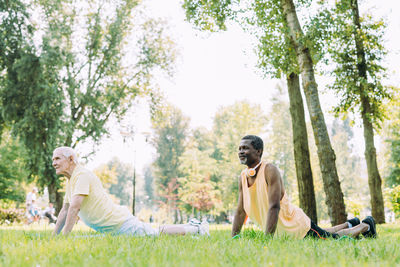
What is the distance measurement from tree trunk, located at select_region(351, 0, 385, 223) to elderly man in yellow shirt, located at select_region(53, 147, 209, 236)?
12143 millimetres

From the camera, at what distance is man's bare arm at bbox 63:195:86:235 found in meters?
5.11

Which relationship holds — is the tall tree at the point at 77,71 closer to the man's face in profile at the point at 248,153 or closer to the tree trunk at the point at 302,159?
the tree trunk at the point at 302,159

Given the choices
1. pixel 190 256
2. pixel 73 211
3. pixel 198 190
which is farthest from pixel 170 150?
pixel 190 256

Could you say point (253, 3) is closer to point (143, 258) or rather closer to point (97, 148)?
point (143, 258)

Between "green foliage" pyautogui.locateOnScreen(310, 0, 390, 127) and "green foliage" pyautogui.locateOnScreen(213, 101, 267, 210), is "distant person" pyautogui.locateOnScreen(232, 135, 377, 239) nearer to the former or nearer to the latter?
"green foliage" pyautogui.locateOnScreen(310, 0, 390, 127)

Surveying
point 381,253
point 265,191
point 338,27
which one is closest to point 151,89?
point 338,27

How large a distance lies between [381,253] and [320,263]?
0.98 metres

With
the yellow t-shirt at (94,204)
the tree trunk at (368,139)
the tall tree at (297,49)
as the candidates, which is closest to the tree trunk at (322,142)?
the tall tree at (297,49)

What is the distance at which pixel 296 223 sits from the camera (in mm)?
5008

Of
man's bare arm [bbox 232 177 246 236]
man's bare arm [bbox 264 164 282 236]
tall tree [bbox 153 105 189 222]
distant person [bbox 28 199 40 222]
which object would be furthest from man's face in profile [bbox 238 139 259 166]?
Answer: tall tree [bbox 153 105 189 222]

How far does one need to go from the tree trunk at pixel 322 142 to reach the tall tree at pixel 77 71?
52.0ft

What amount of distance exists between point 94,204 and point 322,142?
6182 mm

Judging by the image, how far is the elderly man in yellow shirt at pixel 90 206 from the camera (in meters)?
5.45

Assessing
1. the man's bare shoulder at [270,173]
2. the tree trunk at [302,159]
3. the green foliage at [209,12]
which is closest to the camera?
the man's bare shoulder at [270,173]
